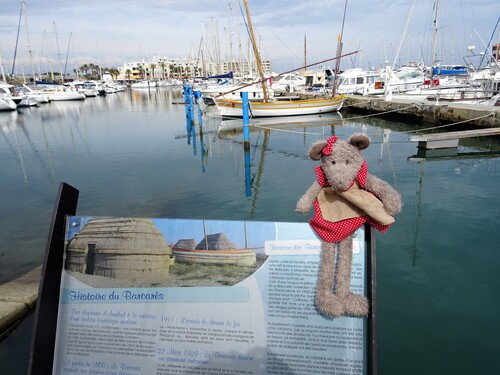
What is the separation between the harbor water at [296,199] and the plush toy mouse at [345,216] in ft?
7.41

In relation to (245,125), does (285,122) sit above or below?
below

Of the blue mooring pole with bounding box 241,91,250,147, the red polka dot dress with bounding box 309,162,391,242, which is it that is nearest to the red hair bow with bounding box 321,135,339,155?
the red polka dot dress with bounding box 309,162,391,242

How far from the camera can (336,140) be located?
219 cm

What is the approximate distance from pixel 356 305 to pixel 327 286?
0.18 metres

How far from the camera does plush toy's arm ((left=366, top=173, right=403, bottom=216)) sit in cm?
202

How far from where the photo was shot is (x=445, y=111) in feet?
61.1

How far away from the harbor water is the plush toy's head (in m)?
2.62

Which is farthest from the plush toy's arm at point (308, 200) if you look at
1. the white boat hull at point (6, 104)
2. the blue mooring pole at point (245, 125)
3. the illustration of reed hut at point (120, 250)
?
the white boat hull at point (6, 104)

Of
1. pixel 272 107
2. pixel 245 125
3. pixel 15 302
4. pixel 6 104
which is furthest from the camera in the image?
pixel 6 104

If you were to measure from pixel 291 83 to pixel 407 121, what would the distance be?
2603 centimetres

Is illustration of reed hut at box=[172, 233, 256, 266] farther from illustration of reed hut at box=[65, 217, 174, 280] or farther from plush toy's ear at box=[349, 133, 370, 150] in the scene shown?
plush toy's ear at box=[349, 133, 370, 150]

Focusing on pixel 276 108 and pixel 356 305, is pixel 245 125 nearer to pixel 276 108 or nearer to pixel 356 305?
pixel 276 108

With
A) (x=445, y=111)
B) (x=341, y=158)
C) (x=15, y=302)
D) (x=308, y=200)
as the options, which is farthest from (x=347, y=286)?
(x=445, y=111)

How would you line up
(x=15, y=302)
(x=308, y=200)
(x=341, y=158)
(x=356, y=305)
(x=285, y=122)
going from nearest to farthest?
1. (x=356, y=305)
2. (x=341, y=158)
3. (x=308, y=200)
4. (x=15, y=302)
5. (x=285, y=122)
